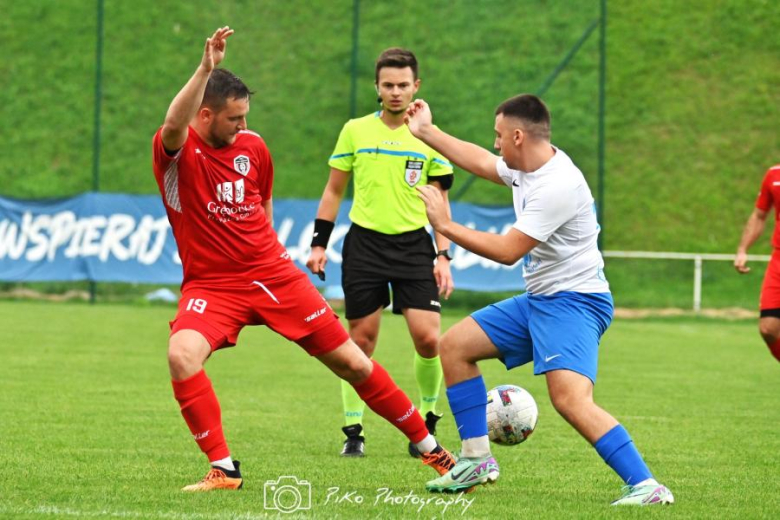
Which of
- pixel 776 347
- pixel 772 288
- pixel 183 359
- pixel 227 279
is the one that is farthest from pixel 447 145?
pixel 776 347

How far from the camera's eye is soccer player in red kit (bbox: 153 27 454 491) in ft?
19.1

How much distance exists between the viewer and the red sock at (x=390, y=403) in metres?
6.18

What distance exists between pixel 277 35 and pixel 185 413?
2169cm

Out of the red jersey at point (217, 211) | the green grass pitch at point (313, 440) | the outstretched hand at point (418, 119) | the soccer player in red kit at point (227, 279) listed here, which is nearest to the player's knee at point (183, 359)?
the soccer player in red kit at point (227, 279)

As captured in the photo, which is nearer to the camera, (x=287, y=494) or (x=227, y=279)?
(x=287, y=494)

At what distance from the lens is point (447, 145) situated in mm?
6164

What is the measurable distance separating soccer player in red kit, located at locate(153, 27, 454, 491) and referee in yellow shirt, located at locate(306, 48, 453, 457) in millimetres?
1614

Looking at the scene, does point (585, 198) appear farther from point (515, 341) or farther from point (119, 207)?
point (119, 207)

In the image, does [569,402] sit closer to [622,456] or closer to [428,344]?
[622,456]

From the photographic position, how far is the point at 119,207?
21016 mm

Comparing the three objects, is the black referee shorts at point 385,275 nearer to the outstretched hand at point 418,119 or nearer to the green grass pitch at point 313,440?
the green grass pitch at point 313,440

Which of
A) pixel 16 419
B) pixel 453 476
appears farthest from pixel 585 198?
pixel 16 419

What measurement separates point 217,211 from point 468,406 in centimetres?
158

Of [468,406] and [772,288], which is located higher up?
[772,288]
